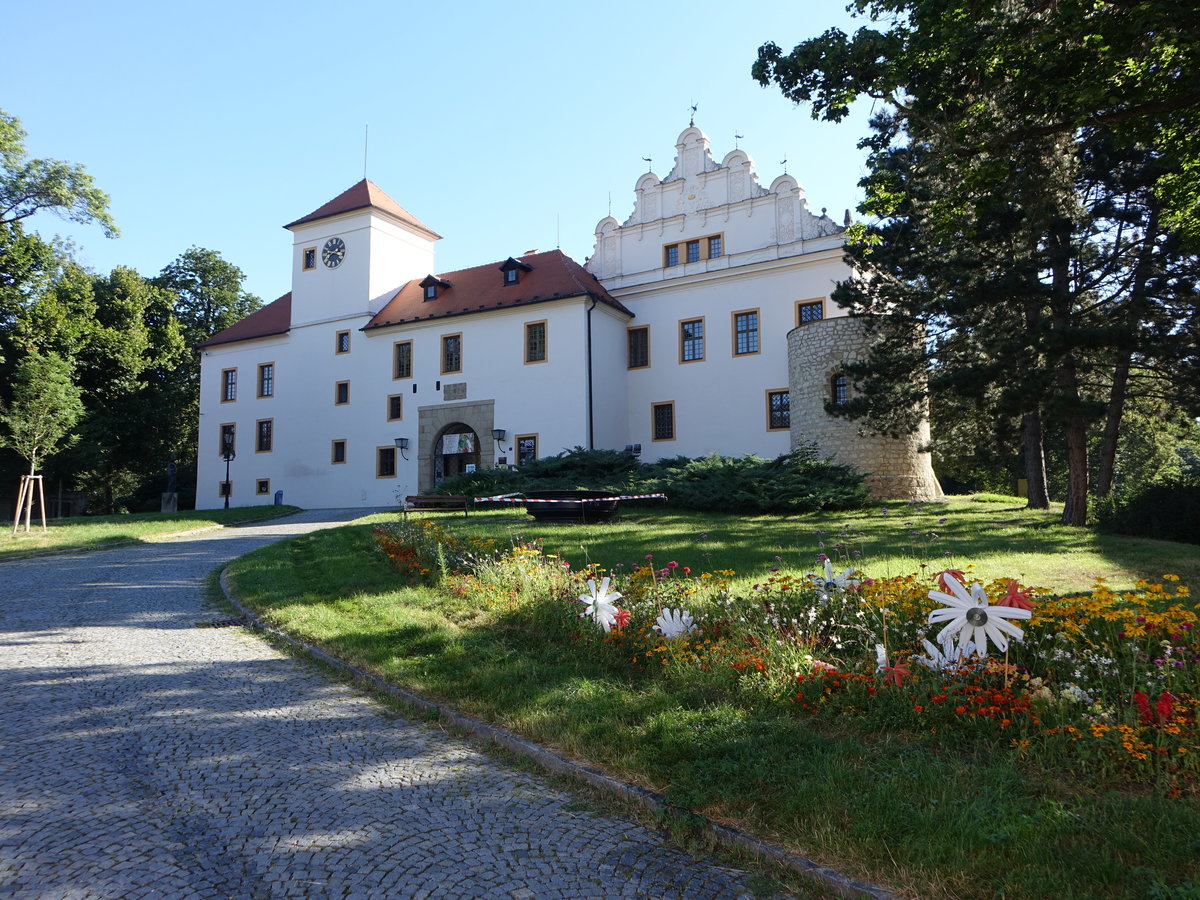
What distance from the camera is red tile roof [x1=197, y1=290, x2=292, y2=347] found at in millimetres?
39628

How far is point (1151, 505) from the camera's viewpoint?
49.7 feet

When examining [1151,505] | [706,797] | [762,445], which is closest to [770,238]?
[762,445]

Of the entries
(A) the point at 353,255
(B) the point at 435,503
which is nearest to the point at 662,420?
(B) the point at 435,503

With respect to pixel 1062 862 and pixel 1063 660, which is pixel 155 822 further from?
pixel 1063 660

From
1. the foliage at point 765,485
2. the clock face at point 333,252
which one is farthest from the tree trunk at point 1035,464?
the clock face at point 333,252

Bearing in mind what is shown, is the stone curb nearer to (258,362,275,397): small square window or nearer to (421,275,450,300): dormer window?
(421,275,450,300): dormer window

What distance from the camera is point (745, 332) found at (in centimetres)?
3014

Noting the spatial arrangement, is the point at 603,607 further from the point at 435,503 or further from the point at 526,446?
the point at 526,446

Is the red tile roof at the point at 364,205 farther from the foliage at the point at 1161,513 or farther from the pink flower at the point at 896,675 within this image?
the pink flower at the point at 896,675

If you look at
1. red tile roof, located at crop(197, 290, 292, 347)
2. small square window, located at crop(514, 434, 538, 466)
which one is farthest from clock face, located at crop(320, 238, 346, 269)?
small square window, located at crop(514, 434, 538, 466)

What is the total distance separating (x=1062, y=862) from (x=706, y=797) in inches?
61.8

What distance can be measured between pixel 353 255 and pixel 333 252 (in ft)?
4.24

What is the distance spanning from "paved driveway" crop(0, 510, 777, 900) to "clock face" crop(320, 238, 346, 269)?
108 ft

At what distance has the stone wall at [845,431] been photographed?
24.2 metres
